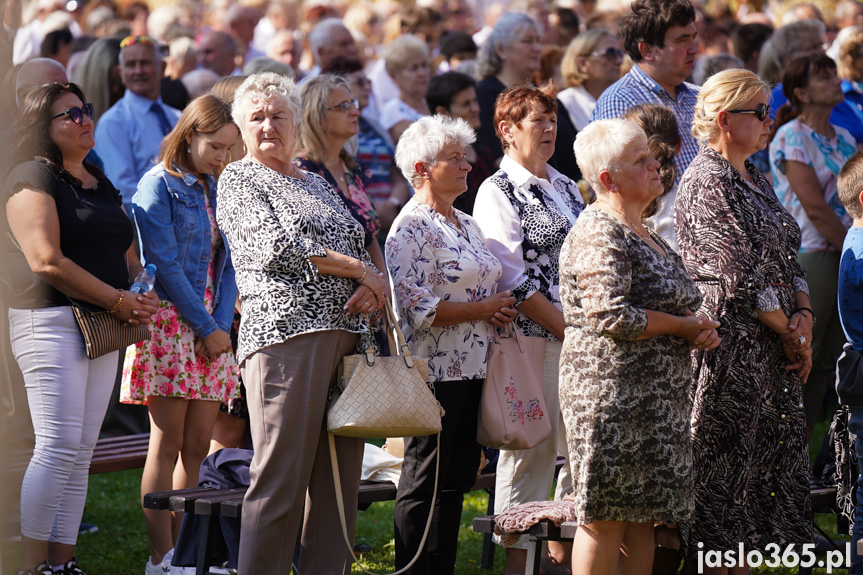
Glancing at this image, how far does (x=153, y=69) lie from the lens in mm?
7125

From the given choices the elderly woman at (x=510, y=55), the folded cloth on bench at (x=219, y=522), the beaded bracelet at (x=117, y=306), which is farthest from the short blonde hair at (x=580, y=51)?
the beaded bracelet at (x=117, y=306)

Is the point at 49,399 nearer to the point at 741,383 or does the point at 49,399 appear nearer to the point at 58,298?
the point at 58,298

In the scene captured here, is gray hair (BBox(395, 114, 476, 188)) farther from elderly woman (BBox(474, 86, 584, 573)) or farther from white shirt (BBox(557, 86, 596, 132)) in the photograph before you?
white shirt (BBox(557, 86, 596, 132))

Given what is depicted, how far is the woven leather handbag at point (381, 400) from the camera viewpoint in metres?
4.05

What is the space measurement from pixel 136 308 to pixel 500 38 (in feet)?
14.3

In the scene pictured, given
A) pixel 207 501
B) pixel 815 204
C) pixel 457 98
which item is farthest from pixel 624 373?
pixel 457 98

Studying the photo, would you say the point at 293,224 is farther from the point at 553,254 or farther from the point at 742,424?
the point at 742,424

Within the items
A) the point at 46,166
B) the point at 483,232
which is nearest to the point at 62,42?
the point at 46,166

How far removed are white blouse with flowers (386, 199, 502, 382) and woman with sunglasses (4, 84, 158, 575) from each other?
109 centimetres

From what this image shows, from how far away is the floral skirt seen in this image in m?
4.96

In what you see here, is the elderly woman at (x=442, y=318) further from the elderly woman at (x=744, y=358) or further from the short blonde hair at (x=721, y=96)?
the short blonde hair at (x=721, y=96)

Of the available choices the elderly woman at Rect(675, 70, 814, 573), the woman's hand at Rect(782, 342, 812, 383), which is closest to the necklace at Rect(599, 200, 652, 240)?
the elderly woman at Rect(675, 70, 814, 573)

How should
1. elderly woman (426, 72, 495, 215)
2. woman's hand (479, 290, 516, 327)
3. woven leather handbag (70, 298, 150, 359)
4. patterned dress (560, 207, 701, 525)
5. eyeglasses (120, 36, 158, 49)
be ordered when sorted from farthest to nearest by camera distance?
1. elderly woman (426, 72, 495, 215)
2. eyeglasses (120, 36, 158, 49)
3. woman's hand (479, 290, 516, 327)
4. woven leather handbag (70, 298, 150, 359)
5. patterned dress (560, 207, 701, 525)

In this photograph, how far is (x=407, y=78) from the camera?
27.3ft
